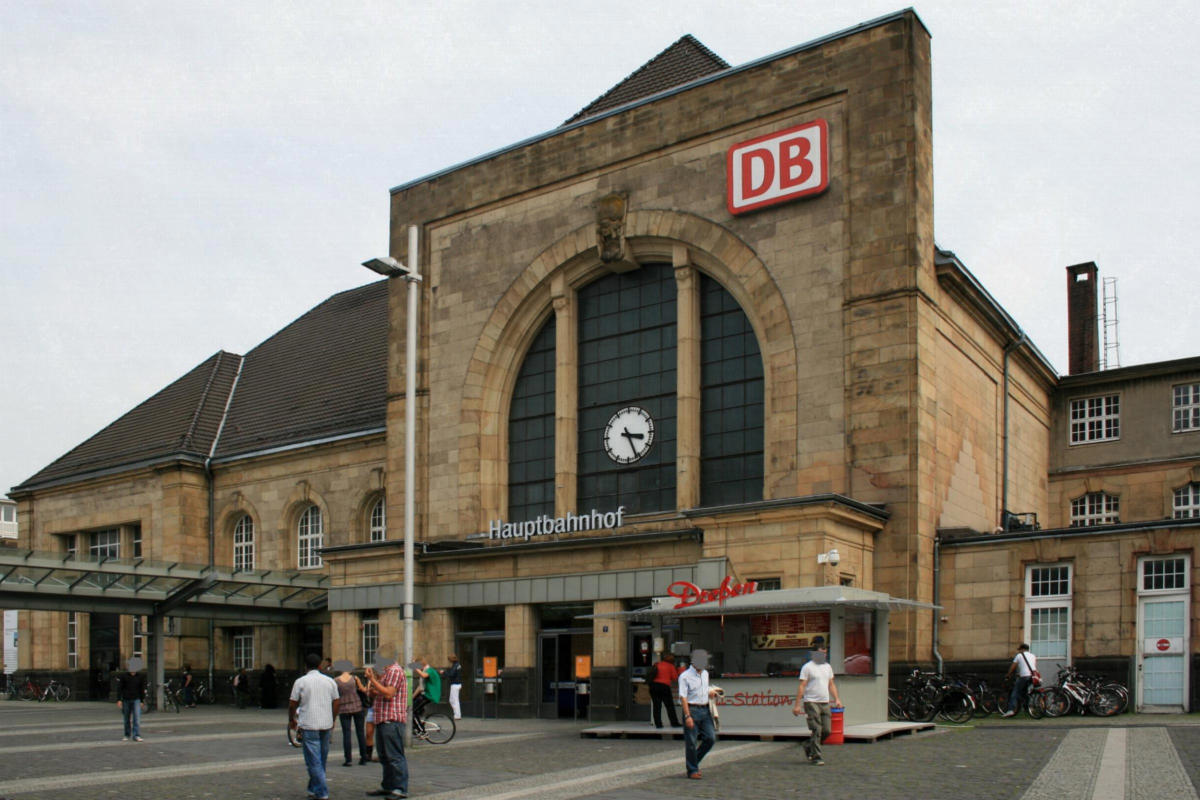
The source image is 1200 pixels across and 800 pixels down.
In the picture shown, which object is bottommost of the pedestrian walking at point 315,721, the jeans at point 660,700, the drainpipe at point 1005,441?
the jeans at point 660,700

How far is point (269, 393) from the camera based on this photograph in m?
49.9

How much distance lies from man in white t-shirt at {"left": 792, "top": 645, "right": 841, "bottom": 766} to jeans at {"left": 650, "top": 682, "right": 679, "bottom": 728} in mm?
5478

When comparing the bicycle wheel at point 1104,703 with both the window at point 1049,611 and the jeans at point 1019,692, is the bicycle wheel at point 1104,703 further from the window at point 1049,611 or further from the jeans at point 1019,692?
the window at point 1049,611

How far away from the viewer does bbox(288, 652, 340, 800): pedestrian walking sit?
15.3m

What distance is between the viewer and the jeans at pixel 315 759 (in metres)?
15.3

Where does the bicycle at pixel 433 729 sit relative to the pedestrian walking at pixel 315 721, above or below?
below

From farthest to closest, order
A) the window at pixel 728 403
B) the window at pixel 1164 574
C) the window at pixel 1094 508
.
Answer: the window at pixel 1094 508 → the window at pixel 728 403 → the window at pixel 1164 574

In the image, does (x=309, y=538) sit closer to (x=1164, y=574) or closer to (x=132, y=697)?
(x=132, y=697)

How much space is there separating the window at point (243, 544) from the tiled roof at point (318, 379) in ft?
8.63

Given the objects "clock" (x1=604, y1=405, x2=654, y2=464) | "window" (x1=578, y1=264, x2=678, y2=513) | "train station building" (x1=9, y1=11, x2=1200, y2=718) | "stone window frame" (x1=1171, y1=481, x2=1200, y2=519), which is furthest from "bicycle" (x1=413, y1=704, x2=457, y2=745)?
"stone window frame" (x1=1171, y1=481, x2=1200, y2=519)

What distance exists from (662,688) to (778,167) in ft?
43.4

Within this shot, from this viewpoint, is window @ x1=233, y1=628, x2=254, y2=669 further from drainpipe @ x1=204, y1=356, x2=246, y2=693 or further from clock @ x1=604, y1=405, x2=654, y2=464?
clock @ x1=604, y1=405, x2=654, y2=464

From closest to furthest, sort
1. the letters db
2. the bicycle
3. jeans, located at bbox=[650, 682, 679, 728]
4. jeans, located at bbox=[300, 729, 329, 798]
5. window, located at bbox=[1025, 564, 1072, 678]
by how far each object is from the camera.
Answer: jeans, located at bbox=[300, 729, 329, 798]
the bicycle
jeans, located at bbox=[650, 682, 679, 728]
window, located at bbox=[1025, 564, 1072, 678]
the letters db

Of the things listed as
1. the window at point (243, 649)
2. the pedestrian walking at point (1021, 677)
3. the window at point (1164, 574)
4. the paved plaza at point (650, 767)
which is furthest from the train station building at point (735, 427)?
the paved plaza at point (650, 767)
